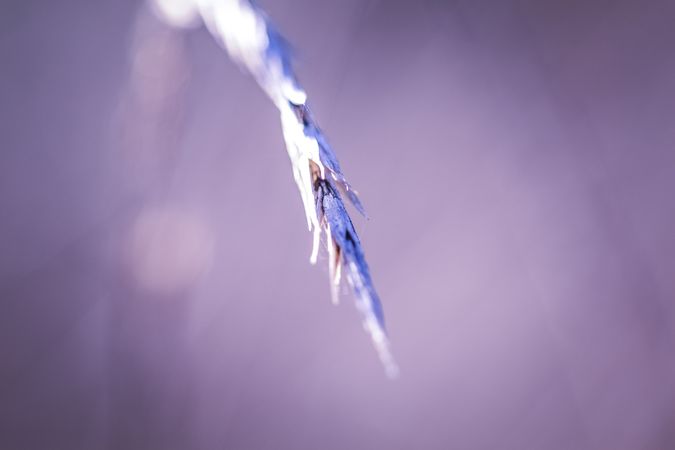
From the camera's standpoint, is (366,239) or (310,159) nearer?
(310,159)

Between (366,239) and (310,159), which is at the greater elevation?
(366,239)

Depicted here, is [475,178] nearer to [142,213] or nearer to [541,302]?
[541,302]

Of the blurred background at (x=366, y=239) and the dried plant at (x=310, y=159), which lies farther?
the blurred background at (x=366, y=239)

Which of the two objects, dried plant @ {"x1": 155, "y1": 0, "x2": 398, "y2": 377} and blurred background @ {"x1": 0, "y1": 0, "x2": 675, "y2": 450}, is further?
blurred background @ {"x1": 0, "y1": 0, "x2": 675, "y2": 450}

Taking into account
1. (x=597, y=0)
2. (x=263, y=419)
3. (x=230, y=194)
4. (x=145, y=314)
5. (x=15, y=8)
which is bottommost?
(x=263, y=419)

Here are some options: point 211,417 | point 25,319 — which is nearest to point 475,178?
point 211,417
